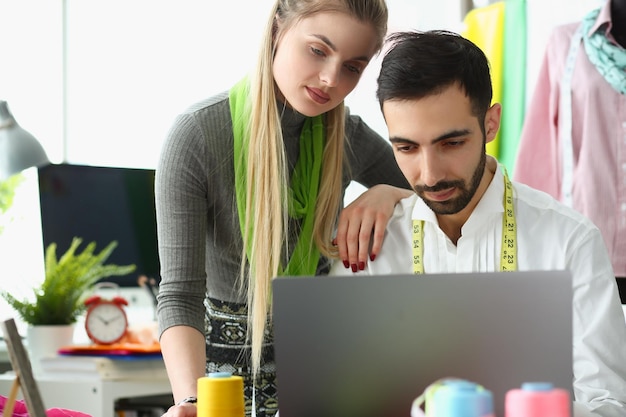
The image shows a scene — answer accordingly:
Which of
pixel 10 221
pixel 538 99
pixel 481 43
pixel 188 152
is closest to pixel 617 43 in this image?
pixel 538 99

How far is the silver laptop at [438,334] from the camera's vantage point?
2.90ft

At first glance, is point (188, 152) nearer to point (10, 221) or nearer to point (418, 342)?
point (418, 342)

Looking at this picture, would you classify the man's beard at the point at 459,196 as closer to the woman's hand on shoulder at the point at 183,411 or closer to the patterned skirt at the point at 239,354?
the patterned skirt at the point at 239,354

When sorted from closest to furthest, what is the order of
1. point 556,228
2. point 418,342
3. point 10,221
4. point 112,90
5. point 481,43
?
1. point 418,342
2. point 556,228
3. point 481,43
4. point 10,221
5. point 112,90

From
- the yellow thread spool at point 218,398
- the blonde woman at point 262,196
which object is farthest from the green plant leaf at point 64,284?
the yellow thread spool at point 218,398

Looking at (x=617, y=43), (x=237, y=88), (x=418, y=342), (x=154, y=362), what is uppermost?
(x=617, y=43)

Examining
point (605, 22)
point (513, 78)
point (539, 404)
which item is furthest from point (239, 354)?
point (513, 78)

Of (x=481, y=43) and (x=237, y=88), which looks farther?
(x=481, y=43)

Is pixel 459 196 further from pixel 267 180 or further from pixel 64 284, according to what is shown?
pixel 64 284

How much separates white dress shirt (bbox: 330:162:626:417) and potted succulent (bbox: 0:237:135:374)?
4.68ft

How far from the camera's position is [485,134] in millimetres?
1554

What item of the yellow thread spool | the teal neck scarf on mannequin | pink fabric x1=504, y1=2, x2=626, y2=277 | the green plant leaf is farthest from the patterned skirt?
the teal neck scarf on mannequin

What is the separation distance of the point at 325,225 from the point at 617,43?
1409mm

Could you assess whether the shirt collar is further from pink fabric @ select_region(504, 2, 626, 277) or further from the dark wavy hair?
the dark wavy hair
